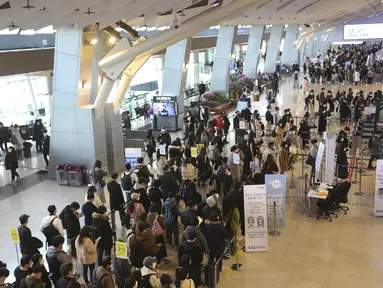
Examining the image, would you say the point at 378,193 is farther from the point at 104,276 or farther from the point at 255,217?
the point at 104,276

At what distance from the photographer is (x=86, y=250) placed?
6.84 meters

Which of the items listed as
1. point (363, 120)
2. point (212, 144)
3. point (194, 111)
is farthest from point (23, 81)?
point (363, 120)

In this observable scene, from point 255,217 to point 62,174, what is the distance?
6.88 meters

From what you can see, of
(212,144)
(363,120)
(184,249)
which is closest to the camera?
(184,249)

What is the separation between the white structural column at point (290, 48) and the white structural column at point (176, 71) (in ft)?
82.2

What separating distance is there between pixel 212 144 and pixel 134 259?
238 inches

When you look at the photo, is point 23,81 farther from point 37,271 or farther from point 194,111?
point 37,271

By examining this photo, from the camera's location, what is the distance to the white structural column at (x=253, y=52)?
33.0 m

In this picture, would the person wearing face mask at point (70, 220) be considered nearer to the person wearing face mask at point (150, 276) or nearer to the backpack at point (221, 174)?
the person wearing face mask at point (150, 276)

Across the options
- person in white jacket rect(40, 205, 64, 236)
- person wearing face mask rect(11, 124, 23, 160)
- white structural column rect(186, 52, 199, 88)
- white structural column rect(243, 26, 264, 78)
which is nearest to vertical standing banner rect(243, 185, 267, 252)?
person in white jacket rect(40, 205, 64, 236)

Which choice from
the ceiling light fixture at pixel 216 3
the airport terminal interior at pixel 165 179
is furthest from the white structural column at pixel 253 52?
the ceiling light fixture at pixel 216 3

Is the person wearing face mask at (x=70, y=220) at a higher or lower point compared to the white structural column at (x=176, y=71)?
lower

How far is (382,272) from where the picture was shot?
788 centimetres

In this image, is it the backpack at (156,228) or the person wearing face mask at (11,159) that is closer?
the backpack at (156,228)
